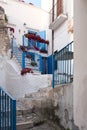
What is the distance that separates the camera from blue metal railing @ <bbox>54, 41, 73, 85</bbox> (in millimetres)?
8141

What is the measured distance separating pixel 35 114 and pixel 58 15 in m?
8.43

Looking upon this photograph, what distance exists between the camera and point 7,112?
5.98 m

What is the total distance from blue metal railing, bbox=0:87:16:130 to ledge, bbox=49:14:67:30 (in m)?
8.99

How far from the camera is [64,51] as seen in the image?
27.3 ft

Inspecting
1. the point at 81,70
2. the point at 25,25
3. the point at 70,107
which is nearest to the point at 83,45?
the point at 81,70

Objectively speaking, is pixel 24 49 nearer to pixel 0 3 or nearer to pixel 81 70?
pixel 0 3

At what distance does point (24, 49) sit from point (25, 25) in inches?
119

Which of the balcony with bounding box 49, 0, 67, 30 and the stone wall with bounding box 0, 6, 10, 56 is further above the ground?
the balcony with bounding box 49, 0, 67, 30

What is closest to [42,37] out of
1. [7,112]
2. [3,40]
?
[3,40]

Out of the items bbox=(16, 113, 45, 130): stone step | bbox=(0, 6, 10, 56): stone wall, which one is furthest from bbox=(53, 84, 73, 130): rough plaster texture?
bbox=(0, 6, 10, 56): stone wall

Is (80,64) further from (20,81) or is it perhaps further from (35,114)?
(20,81)

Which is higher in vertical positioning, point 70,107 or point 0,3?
point 0,3

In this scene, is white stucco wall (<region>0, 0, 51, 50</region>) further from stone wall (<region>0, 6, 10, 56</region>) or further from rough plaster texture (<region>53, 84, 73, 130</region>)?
rough plaster texture (<region>53, 84, 73, 130</region>)

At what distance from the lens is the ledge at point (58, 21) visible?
14589 millimetres
